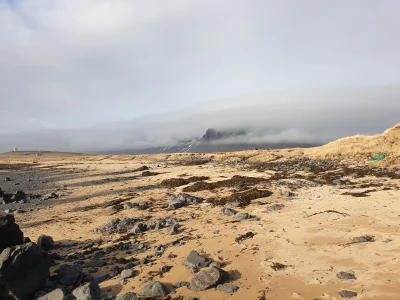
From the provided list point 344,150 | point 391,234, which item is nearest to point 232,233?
point 391,234

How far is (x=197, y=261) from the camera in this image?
7.93 meters

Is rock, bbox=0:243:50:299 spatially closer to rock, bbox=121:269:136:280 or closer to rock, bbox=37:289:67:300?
rock, bbox=37:289:67:300

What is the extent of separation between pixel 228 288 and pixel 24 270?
5084 millimetres

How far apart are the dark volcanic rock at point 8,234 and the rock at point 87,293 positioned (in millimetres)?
3509

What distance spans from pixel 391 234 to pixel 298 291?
14.6 ft

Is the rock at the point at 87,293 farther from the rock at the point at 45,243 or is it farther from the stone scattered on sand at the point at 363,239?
the stone scattered on sand at the point at 363,239

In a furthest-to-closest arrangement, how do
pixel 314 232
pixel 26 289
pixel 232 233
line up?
pixel 232 233 → pixel 314 232 → pixel 26 289

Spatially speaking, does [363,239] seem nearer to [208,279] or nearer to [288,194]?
[208,279]

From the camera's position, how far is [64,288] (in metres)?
7.14

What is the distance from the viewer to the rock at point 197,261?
25.6ft

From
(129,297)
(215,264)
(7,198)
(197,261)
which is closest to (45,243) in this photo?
(129,297)

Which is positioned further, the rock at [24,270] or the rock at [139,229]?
the rock at [139,229]

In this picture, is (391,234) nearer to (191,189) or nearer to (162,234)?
(162,234)

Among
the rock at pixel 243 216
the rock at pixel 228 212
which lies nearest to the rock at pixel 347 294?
the rock at pixel 243 216
